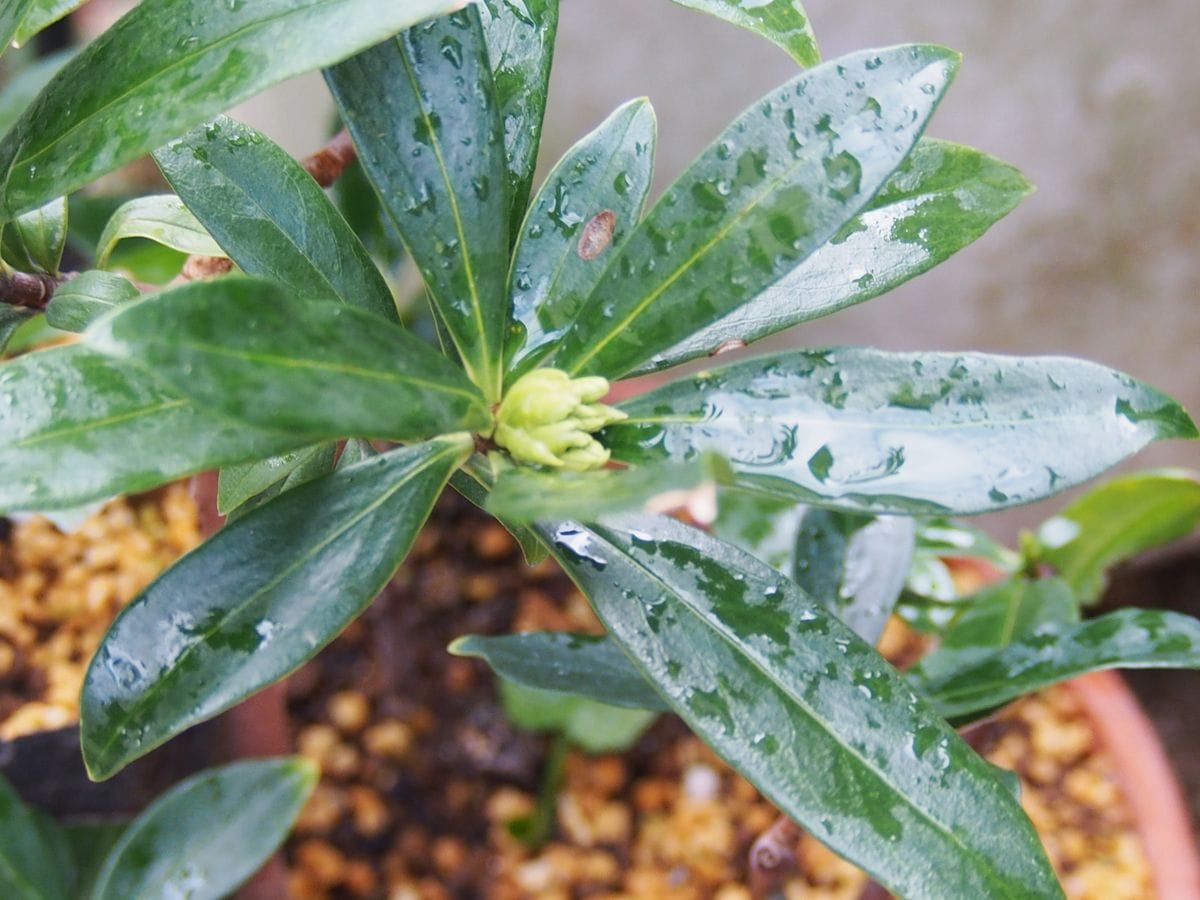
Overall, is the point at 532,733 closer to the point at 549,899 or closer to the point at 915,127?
the point at 549,899

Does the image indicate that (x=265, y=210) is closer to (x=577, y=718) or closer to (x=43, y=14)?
(x=43, y=14)

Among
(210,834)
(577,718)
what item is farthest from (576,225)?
(577,718)

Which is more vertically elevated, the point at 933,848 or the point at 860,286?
the point at 860,286

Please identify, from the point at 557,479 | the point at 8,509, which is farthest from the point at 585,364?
the point at 8,509

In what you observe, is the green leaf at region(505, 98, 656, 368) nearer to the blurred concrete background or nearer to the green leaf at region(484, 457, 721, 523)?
the green leaf at region(484, 457, 721, 523)

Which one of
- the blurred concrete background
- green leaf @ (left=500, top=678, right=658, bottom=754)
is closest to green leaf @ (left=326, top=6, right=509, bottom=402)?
green leaf @ (left=500, top=678, right=658, bottom=754)

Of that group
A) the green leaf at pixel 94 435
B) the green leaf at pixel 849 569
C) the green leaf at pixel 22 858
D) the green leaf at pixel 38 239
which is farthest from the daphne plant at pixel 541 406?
the green leaf at pixel 22 858

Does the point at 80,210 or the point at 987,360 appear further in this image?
the point at 80,210
